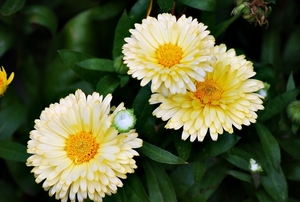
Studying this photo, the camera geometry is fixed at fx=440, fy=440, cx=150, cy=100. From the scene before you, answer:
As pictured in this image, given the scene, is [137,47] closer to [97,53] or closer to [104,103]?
[104,103]

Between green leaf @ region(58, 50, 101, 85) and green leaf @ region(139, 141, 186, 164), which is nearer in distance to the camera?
green leaf @ region(139, 141, 186, 164)

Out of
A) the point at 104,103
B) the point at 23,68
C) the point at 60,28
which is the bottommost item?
the point at 23,68

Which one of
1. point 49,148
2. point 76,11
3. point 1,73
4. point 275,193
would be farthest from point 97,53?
point 275,193

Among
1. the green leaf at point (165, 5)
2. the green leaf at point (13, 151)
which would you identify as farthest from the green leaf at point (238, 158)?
the green leaf at point (13, 151)

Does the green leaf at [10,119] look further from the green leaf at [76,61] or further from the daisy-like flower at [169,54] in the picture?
the daisy-like flower at [169,54]

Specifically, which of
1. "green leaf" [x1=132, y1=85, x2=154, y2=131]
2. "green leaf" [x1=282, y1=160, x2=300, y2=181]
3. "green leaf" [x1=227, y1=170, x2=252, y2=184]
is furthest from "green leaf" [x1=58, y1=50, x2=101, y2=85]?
"green leaf" [x1=282, y1=160, x2=300, y2=181]

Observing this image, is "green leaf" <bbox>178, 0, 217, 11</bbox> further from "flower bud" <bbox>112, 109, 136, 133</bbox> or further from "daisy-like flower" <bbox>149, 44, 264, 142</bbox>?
"flower bud" <bbox>112, 109, 136, 133</bbox>
